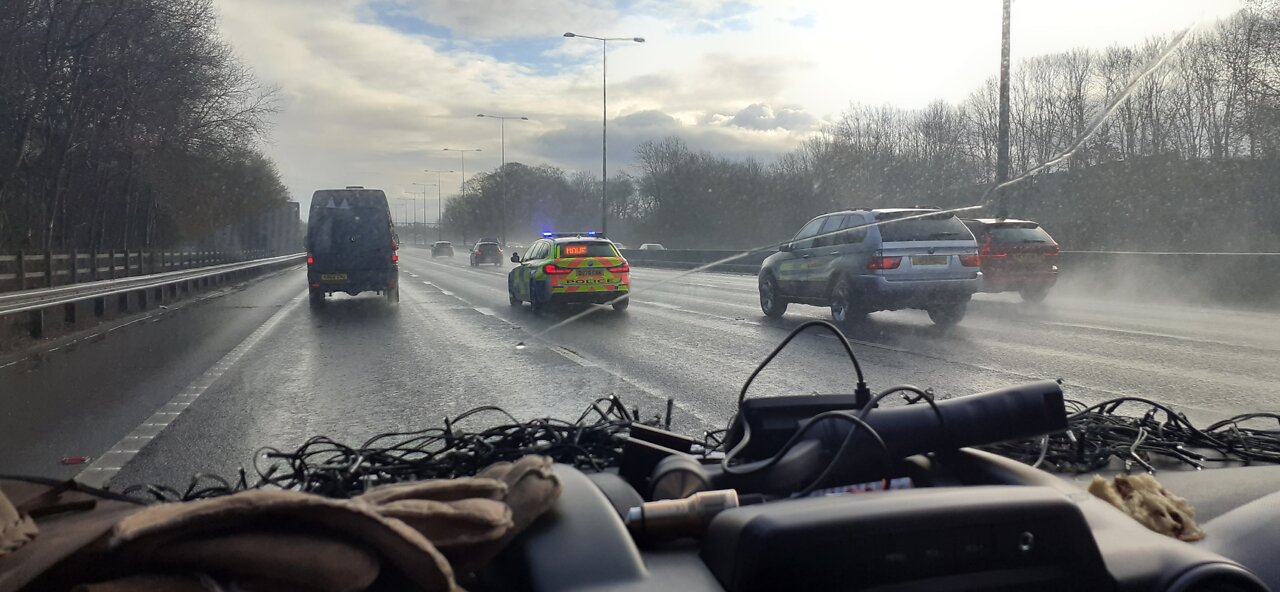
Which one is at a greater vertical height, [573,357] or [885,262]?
[885,262]

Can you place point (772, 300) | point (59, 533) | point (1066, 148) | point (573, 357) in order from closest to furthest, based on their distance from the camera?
point (59, 533)
point (1066, 148)
point (573, 357)
point (772, 300)

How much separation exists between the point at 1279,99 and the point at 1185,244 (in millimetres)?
15251

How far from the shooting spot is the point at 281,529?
4.78 feet

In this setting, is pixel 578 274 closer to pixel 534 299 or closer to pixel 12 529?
pixel 534 299

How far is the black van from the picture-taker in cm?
2458

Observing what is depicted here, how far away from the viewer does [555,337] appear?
45.1 feet

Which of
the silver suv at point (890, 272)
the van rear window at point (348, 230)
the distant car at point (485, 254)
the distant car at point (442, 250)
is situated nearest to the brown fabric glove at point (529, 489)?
the silver suv at point (890, 272)

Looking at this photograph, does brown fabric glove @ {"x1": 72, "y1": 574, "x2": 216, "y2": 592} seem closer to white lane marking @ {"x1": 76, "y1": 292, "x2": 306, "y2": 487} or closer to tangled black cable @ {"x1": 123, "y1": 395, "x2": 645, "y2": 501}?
tangled black cable @ {"x1": 123, "y1": 395, "x2": 645, "y2": 501}

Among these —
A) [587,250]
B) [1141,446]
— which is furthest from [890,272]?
[1141,446]

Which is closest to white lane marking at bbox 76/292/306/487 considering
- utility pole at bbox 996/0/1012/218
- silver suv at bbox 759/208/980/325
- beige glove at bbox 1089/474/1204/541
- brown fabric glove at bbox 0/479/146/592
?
brown fabric glove at bbox 0/479/146/592

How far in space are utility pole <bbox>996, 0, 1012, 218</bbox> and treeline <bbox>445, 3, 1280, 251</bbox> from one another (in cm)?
6

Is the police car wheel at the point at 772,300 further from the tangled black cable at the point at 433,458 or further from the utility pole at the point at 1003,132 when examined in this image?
the tangled black cable at the point at 433,458

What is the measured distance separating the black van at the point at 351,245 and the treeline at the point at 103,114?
21.5 ft

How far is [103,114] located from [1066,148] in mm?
29796
